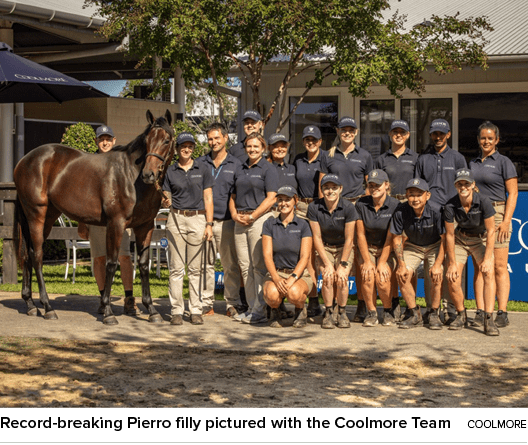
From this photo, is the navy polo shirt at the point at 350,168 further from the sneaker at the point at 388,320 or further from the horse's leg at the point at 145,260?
the horse's leg at the point at 145,260

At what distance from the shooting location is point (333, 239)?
8.28m

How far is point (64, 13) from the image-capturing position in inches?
663

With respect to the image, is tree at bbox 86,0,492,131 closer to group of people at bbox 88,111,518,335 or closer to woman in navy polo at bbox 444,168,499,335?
group of people at bbox 88,111,518,335

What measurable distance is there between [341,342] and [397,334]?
2.34ft

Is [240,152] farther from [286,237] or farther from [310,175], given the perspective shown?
[286,237]

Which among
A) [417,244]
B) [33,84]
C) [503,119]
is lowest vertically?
[417,244]

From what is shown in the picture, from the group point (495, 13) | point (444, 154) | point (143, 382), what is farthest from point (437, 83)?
point (143, 382)

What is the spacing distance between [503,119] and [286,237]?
9315 millimetres

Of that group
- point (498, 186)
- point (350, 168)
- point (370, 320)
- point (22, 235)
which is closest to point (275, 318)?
point (370, 320)

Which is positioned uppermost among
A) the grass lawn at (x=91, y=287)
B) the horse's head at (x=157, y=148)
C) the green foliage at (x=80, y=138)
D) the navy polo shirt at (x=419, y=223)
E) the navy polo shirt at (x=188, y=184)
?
the green foliage at (x=80, y=138)

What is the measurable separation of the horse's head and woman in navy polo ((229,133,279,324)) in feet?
2.74

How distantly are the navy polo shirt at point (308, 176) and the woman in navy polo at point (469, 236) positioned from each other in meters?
1.59

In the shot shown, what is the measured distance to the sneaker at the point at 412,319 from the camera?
26.5 feet

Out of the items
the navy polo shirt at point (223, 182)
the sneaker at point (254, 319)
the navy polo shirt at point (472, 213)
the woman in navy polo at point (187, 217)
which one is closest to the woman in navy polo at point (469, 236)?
the navy polo shirt at point (472, 213)
